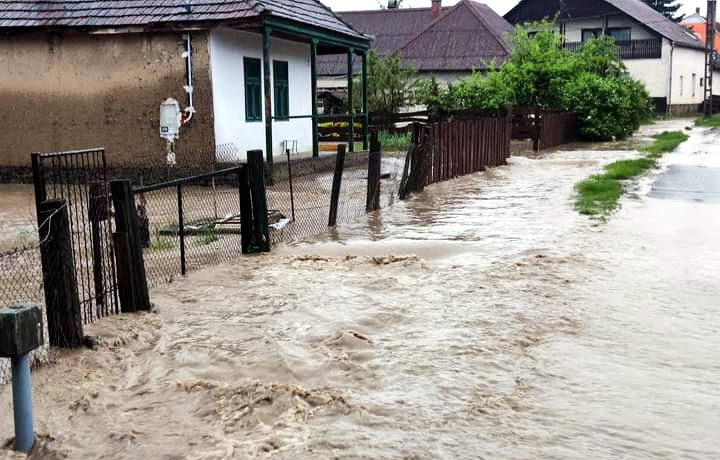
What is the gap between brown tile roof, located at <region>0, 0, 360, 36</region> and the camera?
17.3 meters

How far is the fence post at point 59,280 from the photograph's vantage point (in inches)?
232

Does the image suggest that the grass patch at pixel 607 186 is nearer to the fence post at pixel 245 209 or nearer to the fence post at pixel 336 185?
the fence post at pixel 336 185

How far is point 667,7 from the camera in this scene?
8256 cm

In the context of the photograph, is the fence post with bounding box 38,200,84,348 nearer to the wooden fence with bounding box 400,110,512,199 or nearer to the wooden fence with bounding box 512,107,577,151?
the wooden fence with bounding box 400,110,512,199

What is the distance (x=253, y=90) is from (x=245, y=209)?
10.3m

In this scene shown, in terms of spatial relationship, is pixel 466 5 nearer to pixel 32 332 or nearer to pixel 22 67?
pixel 22 67

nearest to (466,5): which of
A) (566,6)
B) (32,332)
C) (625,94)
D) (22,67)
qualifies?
(566,6)

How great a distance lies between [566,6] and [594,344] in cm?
5144

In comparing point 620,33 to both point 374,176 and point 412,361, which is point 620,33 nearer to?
point 374,176

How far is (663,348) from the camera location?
6254 mm

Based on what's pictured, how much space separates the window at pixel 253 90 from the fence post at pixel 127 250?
40.7ft

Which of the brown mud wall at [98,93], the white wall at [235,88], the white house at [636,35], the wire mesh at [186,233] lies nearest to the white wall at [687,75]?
the white house at [636,35]

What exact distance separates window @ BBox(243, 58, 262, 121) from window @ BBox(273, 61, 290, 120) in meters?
1.33

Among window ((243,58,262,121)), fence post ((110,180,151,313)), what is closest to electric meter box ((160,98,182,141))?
window ((243,58,262,121))
